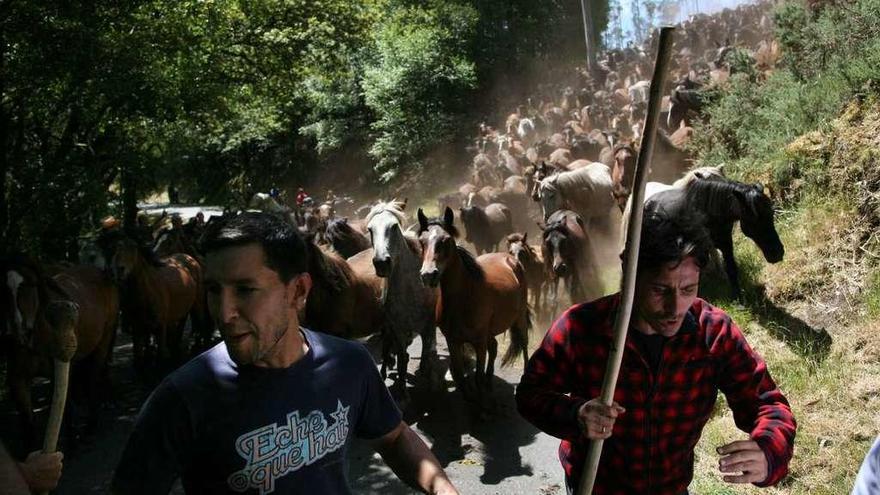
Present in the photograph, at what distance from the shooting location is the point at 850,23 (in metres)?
11.3

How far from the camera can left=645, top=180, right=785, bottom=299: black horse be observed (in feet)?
27.1

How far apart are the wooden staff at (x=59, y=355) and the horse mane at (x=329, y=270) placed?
536 centimetres

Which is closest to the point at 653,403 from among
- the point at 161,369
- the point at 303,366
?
the point at 303,366

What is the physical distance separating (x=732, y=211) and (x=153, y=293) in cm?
760

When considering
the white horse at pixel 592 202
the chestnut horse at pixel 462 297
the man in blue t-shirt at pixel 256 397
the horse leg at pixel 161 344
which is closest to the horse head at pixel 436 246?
the chestnut horse at pixel 462 297

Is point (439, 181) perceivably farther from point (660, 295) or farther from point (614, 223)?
point (660, 295)

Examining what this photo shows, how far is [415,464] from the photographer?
8.02 feet

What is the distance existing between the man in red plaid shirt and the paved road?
3579 millimetres

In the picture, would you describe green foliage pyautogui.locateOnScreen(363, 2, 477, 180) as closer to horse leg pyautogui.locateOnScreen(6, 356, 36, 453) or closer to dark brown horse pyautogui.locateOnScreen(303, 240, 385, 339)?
dark brown horse pyautogui.locateOnScreen(303, 240, 385, 339)

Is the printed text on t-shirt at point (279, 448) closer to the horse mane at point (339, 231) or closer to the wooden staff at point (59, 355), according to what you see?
the wooden staff at point (59, 355)

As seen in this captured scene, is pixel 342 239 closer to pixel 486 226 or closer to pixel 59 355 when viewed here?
pixel 486 226

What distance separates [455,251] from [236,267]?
5494 millimetres

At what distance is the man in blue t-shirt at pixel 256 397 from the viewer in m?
2.03

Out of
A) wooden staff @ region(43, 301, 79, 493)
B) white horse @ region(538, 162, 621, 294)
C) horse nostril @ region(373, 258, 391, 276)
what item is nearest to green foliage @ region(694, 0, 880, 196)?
white horse @ region(538, 162, 621, 294)
